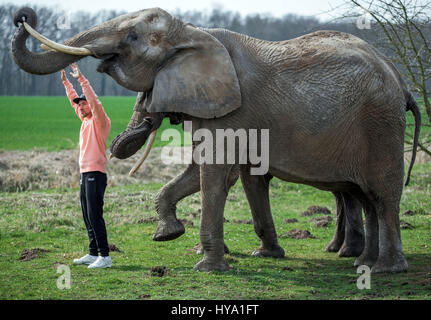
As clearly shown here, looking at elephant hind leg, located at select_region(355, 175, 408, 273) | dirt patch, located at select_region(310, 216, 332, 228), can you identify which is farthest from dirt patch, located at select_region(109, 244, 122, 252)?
dirt patch, located at select_region(310, 216, 332, 228)

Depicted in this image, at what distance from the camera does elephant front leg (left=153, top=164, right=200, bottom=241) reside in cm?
823

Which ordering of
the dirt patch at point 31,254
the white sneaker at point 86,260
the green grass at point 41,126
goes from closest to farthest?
the white sneaker at point 86,260
the dirt patch at point 31,254
the green grass at point 41,126

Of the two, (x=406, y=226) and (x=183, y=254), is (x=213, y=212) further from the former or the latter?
(x=406, y=226)

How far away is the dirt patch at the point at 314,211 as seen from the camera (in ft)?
40.6

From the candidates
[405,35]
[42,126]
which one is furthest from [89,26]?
[405,35]

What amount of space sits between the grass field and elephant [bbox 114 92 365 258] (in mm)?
259

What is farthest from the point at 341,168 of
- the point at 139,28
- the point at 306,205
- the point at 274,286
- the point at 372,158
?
the point at 306,205

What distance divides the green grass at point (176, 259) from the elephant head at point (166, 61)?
6.20 feet

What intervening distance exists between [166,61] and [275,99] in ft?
4.26

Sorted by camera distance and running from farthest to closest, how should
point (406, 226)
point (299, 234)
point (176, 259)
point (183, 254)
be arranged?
point (406, 226) < point (299, 234) < point (183, 254) < point (176, 259)

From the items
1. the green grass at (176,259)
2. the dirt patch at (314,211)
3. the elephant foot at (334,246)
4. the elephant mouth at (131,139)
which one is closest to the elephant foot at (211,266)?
the green grass at (176,259)

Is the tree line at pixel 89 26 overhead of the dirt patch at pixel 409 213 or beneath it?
overhead

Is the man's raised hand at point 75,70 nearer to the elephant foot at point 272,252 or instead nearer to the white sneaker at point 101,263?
the white sneaker at point 101,263

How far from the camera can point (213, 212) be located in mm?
7863
